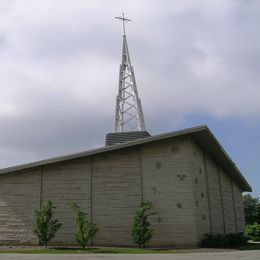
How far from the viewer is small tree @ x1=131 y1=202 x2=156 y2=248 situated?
27844 millimetres

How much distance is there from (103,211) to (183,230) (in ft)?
16.8

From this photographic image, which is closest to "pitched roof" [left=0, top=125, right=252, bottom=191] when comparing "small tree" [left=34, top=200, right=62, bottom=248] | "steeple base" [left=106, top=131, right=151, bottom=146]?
"small tree" [left=34, top=200, right=62, bottom=248]

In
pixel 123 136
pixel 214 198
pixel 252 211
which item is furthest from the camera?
pixel 252 211

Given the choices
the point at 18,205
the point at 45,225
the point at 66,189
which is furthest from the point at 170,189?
the point at 18,205

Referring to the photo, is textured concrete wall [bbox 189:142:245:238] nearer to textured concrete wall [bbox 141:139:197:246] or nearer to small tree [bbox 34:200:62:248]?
textured concrete wall [bbox 141:139:197:246]

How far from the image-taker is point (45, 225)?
27.0 m

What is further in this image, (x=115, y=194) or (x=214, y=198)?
(x=214, y=198)

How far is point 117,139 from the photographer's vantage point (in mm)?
39000

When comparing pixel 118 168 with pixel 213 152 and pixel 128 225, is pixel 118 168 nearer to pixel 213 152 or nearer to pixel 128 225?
pixel 128 225

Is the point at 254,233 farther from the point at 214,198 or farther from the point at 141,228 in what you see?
the point at 141,228

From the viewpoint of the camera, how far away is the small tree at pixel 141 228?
27844 mm

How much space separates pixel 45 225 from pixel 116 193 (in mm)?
5316

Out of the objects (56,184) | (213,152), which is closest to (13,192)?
(56,184)

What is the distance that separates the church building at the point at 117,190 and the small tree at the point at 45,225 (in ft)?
6.81
